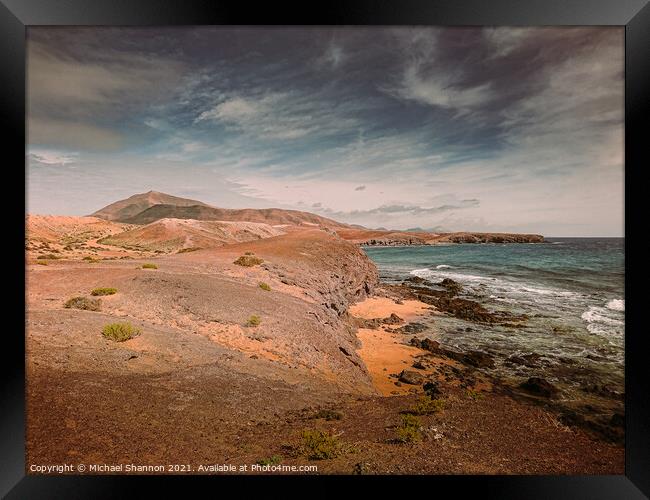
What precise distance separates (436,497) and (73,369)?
526 centimetres

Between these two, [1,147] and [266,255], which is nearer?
[1,147]

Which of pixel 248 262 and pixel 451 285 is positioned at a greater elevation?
pixel 248 262

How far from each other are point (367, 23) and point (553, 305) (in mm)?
12773

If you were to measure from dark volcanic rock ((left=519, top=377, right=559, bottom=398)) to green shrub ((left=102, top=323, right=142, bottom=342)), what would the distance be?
8.23 meters

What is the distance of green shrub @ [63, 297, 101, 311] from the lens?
5.83 metres

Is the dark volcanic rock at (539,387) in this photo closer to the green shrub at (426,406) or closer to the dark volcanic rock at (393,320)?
the green shrub at (426,406)

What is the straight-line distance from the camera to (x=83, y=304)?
5891 mm

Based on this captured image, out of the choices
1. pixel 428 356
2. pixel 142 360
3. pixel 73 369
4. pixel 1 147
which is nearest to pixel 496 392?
pixel 428 356

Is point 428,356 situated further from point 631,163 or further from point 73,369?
point 73,369

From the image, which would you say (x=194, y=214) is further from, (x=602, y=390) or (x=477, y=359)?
(x=602, y=390)

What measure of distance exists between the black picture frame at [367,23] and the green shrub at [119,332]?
1.07 metres

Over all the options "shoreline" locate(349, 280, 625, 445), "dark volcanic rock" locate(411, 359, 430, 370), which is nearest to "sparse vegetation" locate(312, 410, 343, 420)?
"shoreline" locate(349, 280, 625, 445)

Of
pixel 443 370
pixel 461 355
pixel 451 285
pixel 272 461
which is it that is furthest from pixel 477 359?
pixel 451 285

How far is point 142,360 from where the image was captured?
14.6 feet
